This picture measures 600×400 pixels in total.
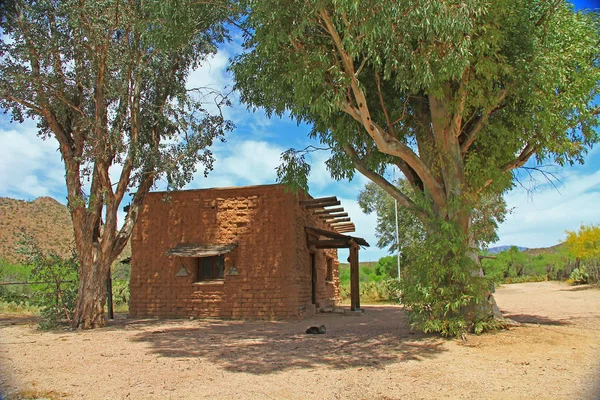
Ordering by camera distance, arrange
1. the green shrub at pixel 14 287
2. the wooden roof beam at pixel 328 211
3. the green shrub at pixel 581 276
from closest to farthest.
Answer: the wooden roof beam at pixel 328 211
the green shrub at pixel 14 287
the green shrub at pixel 581 276

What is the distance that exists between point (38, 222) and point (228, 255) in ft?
81.5

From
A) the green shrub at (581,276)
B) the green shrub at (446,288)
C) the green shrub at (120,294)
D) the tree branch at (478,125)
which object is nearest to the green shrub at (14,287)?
the green shrub at (120,294)

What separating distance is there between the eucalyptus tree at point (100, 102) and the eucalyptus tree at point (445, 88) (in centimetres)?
385

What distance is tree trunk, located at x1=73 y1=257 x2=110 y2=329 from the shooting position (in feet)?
42.4

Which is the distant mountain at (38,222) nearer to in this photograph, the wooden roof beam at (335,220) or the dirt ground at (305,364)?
the wooden roof beam at (335,220)

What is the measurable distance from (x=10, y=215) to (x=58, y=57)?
24458mm

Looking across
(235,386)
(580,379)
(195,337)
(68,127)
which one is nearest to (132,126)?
(68,127)

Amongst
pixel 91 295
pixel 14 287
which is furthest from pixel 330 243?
pixel 14 287

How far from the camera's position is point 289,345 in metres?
9.48

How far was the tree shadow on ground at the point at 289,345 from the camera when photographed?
7703mm

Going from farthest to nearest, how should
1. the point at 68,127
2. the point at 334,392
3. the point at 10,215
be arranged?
1. the point at 10,215
2. the point at 68,127
3. the point at 334,392

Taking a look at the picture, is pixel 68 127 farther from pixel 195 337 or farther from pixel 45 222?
pixel 45 222

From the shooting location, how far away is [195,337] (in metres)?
10.9

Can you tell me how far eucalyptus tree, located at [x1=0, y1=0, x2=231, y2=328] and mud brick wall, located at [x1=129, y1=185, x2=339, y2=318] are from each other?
1.57 metres
